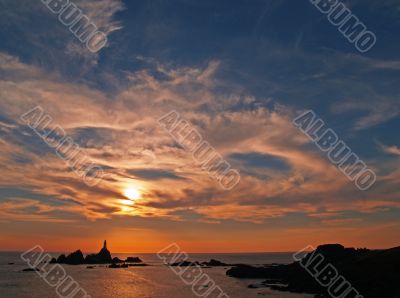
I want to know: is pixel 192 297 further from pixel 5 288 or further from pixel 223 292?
pixel 5 288

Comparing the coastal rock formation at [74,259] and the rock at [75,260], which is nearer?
the rock at [75,260]

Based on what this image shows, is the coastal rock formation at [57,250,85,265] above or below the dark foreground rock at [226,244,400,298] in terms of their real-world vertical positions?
above

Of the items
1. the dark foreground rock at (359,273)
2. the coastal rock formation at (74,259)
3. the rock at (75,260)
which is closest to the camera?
the dark foreground rock at (359,273)

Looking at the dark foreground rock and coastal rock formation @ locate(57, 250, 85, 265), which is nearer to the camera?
the dark foreground rock

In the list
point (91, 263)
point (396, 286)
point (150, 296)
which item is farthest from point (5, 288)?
point (91, 263)

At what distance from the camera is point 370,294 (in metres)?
60.9

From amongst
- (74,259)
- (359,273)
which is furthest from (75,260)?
(359,273)

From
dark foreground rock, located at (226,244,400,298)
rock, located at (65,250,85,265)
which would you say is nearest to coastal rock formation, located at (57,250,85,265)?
rock, located at (65,250,85,265)

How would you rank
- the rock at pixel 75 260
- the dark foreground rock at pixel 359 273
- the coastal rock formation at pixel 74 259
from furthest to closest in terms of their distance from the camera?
the coastal rock formation at pixel 74 259
the rock at pixel 75 260
the dark foreground rock at pixel 359 273

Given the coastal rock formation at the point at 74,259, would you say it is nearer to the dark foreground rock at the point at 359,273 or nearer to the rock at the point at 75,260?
the rock at the point at 75,260

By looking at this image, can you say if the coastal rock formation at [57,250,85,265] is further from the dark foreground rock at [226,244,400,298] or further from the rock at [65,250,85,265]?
the dark foreground rock at [226,244,400,298]

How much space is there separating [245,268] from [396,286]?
224 ft

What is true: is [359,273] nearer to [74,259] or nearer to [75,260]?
[75,260]

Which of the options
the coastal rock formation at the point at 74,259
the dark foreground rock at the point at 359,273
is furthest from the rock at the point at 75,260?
the dark foreground rock at the point at 359,273
